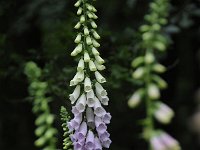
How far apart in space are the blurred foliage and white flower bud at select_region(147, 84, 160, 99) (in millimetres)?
2842

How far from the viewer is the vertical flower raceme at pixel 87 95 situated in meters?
3.74

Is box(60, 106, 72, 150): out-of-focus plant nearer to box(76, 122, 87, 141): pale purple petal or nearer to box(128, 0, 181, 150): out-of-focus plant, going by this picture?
box(76, 122, 87, 141): pale purple petal

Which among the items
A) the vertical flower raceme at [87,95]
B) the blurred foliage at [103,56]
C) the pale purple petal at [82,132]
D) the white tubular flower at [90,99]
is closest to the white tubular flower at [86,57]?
the vertical flower raceme at [87,95]

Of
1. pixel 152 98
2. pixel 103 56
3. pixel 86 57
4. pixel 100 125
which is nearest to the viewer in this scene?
pixel 152 98

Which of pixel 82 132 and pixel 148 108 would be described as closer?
pixel 148 108

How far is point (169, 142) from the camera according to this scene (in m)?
2.67

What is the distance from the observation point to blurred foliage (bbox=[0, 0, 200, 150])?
6.06 m

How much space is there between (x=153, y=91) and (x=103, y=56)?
361 cm

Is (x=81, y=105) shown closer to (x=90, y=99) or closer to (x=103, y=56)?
(x=90, y=99)

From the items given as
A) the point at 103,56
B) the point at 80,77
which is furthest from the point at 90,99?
the point at 103,56

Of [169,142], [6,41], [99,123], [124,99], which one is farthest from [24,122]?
[169,142]

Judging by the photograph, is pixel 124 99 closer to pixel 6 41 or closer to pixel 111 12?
pixel 111 12

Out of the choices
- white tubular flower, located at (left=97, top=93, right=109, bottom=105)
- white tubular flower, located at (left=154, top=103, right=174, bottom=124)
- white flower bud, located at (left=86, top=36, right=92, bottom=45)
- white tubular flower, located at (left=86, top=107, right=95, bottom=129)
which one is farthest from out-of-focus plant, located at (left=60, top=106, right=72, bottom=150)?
white tubular flower, located at (left=154, top=103, right=174, bottom=124)

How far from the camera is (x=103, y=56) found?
625 cm
